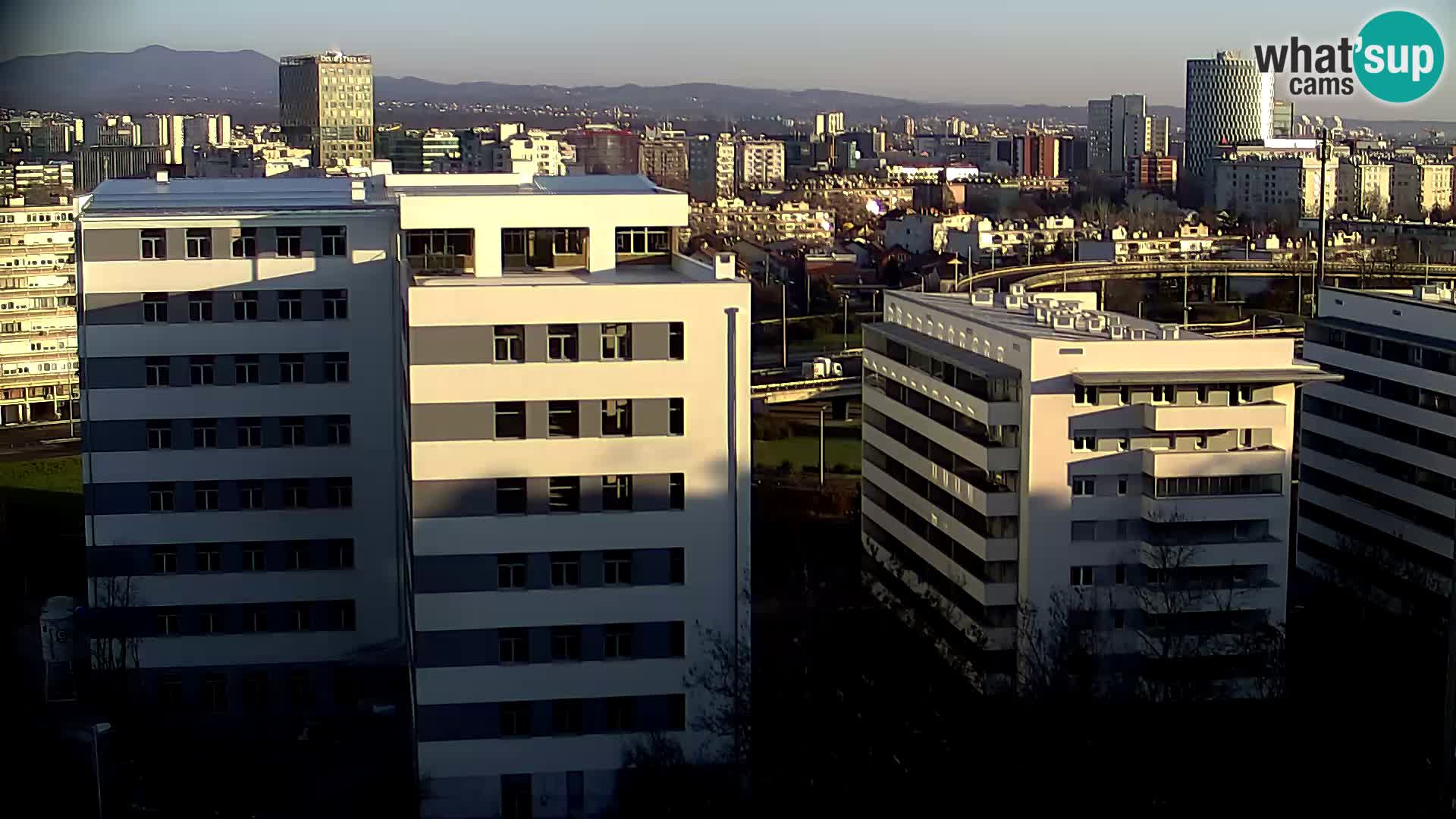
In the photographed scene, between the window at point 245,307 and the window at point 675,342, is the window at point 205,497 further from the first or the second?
the window at point 675,342

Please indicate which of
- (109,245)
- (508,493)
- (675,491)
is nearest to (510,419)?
(508,493)

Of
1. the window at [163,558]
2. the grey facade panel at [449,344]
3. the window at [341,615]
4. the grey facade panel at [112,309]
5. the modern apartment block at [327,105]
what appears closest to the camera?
the grey facade panel at [449,344]

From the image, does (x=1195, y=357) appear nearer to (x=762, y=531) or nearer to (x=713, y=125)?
(x=762, y=531)

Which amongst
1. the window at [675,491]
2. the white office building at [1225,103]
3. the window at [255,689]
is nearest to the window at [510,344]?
the window at [675,491]

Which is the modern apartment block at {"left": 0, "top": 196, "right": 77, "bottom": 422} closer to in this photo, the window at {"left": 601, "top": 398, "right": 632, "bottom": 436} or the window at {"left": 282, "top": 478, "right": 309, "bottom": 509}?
the window at {"left": 282, "top": 478, "right": 309, "bottom": 509}

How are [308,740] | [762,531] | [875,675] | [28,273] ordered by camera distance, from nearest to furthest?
1. [308,740]
2. [875,675]
3. [762,531]
4. [28,273]

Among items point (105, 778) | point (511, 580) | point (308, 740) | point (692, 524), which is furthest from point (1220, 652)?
point (105, 778)
